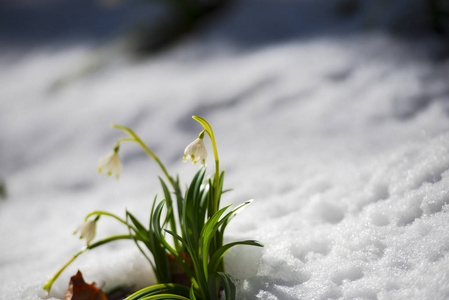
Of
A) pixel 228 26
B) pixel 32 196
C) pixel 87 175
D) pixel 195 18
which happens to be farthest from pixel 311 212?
pixel 195 18

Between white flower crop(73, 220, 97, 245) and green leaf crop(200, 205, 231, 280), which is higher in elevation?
white flower crop(73, 220, 97, 245)

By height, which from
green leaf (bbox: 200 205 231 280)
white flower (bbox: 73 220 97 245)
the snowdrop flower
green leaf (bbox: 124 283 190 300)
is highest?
the snowdrop flower

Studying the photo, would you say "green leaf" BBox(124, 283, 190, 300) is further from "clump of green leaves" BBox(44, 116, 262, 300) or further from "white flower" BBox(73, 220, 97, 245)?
"white flower" BBox(73, 220, 97, 245)

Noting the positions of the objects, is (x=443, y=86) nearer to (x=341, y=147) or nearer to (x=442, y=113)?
(x=442, y=113)

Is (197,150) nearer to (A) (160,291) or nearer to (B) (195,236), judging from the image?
(B) (195,236)

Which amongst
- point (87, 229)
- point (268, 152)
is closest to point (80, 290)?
point (87, 229)

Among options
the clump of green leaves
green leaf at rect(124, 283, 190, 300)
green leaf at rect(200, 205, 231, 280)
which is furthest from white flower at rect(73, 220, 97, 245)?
green leaf at rect(200, 205, 231, 280)

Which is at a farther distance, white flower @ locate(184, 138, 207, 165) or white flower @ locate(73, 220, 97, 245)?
white flower @ locate(73, 220, 97, 245)

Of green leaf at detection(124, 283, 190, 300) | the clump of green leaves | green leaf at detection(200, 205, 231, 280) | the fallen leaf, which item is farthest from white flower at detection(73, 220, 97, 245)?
green leaf at detection(200, 205, 231, 280)
